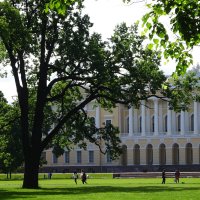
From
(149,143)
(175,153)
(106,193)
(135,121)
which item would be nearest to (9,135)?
(106,193)

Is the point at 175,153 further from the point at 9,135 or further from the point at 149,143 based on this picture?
the point at 9,135

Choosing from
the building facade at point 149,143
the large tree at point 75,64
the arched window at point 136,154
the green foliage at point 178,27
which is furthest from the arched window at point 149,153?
the green foliage at point 178,27

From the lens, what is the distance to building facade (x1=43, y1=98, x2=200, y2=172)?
102500 mm

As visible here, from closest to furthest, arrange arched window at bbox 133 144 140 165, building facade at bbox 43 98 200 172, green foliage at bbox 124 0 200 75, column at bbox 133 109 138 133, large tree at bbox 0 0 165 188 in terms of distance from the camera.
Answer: green foliage at bbox 124 0 200 75, large tree at bbox 0 0 165 188, building facade at bbox 43 98 200 172, arched window at bbox 133 144 140 165, column at bbox 133 109 138 133

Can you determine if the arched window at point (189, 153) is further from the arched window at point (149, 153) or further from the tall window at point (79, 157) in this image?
the tall window at point (79, 157)

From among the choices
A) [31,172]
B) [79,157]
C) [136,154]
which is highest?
[136,154]

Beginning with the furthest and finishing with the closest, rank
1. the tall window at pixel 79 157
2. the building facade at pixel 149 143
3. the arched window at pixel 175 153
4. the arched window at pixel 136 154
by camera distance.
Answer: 1. the tall window at pixel 79 157
2. the arched window at pixel 136 154
3. the arched window at pixel 175 153
4. the building facade at pixel 149 143

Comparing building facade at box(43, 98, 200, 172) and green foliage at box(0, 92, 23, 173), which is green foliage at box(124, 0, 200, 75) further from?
building facade at box(43, 98, 200, 172)

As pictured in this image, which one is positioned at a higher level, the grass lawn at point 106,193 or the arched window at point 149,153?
the arched window at point 149,153

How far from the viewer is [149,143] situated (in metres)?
107

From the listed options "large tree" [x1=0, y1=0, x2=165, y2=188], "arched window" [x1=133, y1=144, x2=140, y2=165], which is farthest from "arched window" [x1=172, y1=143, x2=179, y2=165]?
"large tree" [x1=0, y1=0, x2=165, y2=188]

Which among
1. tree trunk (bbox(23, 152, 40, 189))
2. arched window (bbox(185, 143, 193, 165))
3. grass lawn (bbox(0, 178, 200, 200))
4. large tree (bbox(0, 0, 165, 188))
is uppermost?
large tree (bbox(0, 0, 165, 188))

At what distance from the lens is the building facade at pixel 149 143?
102500mm

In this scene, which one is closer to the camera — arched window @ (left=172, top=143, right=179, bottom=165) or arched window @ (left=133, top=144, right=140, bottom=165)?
arched window @ (left=172, top=143, right=179, bottom=165)
